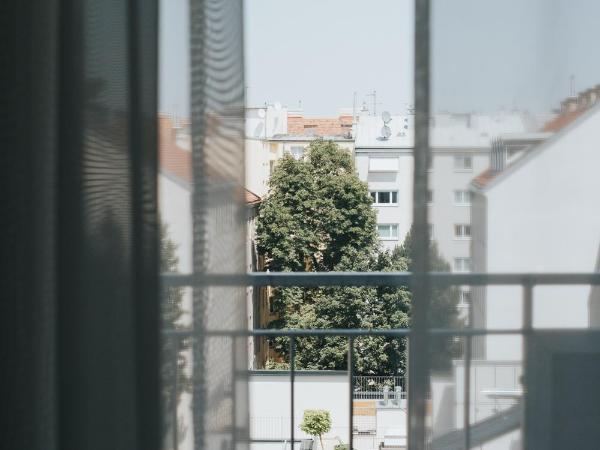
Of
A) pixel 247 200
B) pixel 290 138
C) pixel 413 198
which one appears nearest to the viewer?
pixel 413 198

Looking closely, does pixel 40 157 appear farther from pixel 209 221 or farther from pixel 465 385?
pixel 465 385

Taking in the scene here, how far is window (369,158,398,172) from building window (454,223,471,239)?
851mm

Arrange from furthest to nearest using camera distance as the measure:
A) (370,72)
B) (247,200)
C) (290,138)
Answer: (370,72)
(290,138)
(247,200)

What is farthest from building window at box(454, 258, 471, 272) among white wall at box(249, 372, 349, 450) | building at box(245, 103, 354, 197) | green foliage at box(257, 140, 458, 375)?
white wall at box(249, 372, 349, 450)

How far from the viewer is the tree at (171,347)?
1.22 m

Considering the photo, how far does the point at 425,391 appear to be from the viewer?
3.83 feet

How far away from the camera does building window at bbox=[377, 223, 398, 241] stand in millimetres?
2062

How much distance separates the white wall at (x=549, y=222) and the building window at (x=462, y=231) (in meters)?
0.03

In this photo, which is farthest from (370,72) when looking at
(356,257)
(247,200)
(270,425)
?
(247,200)

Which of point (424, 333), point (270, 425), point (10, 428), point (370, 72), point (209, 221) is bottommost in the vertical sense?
point (270, 425)

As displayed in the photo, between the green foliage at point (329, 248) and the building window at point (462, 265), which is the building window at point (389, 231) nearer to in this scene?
the green foliage at point (329, 248)

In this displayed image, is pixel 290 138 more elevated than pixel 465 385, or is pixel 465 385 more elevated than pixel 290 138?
pixel 290 138

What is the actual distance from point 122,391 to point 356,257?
1514 mm

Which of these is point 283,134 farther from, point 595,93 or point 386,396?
point 595,93
